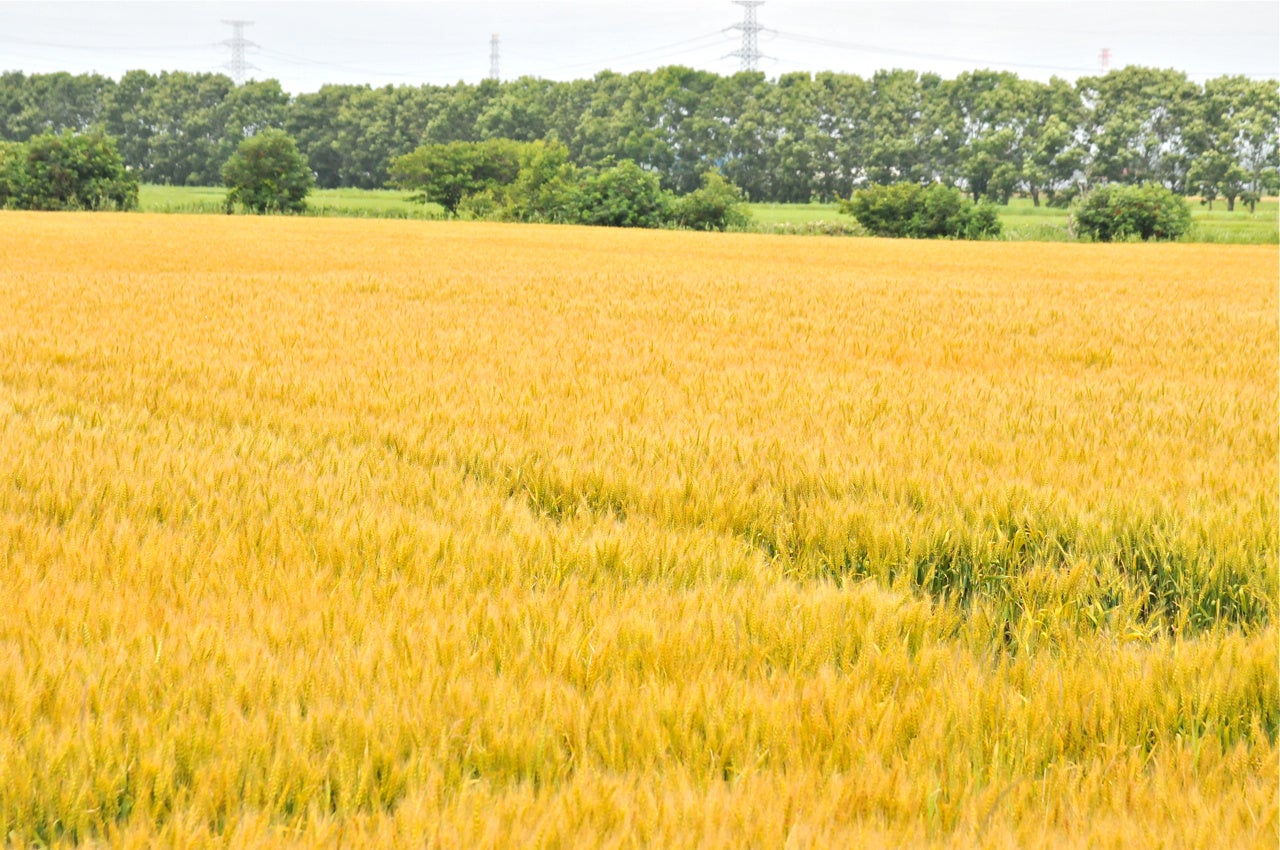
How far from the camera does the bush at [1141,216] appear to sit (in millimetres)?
42156

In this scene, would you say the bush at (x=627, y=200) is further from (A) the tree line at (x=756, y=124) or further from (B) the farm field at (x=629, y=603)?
(B) the farm field at (x=629, y=603)

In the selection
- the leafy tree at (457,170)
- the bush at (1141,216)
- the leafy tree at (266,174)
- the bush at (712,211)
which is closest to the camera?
the bush at (1141,216)

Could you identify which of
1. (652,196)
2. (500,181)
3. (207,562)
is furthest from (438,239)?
(500,181)

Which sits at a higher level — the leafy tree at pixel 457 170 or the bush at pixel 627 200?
the leafy tree at pixel 457 170

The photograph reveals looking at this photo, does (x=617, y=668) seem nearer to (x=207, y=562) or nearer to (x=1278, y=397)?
(x=207, y=562)

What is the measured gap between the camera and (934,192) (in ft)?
148

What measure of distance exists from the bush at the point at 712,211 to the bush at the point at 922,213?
16.0 feet

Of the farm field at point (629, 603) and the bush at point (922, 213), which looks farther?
the bush at point (922, 213)

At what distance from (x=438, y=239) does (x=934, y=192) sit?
960 inches

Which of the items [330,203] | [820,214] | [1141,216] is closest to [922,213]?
[1141,216]

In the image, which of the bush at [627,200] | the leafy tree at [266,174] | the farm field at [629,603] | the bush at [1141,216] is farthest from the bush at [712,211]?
the farm field at [629,603]

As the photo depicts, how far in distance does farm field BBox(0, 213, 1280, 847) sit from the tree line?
59.4m

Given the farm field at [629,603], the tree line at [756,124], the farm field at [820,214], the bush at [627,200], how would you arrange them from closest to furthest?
the farm field at [629,603] → the farm field at [820,214] → the bush at [627,200] → the tree line at [756,124]

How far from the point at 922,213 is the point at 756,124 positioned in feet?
118
